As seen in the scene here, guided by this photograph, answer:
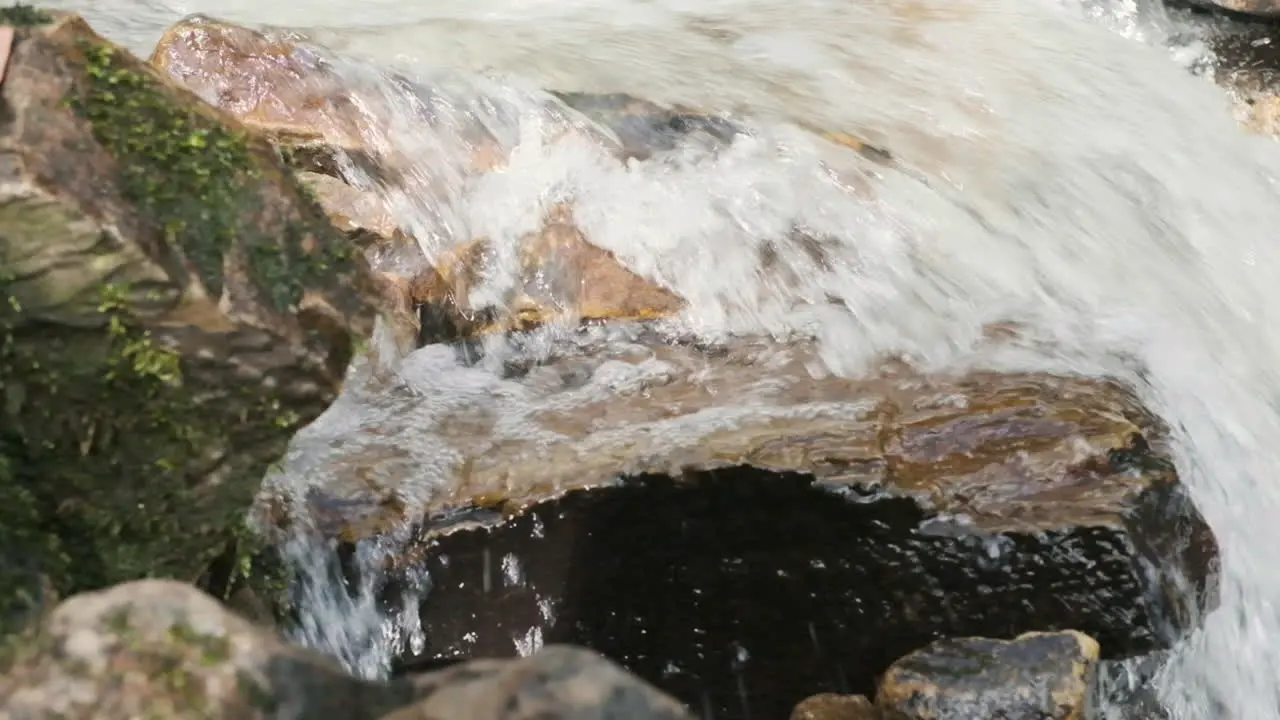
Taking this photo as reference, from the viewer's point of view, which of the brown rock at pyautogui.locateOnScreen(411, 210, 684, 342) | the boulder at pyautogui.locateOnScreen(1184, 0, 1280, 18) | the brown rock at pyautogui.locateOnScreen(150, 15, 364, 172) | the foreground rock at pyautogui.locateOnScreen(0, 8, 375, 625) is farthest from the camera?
the boulder at pyautogui.locateOnScreen(1184, 0, 1280, 18)

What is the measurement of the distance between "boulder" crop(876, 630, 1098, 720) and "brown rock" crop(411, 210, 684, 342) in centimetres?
152

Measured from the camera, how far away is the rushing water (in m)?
3.55

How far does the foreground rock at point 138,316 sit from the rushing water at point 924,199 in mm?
985

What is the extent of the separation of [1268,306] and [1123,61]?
6.01 ft

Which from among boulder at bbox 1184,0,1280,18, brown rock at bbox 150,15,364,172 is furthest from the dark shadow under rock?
boulder at bbox 1184,0,1280,18

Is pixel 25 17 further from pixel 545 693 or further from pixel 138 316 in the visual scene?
pixel 545 693

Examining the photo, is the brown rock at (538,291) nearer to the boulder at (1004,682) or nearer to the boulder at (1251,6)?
the boulder at (1004,682)

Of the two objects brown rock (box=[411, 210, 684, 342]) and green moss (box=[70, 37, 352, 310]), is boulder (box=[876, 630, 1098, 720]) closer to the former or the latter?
brown rock (box=[411, 210, 684, 342])

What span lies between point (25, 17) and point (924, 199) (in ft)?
10.7

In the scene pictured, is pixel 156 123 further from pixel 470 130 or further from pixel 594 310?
pixel 470 130

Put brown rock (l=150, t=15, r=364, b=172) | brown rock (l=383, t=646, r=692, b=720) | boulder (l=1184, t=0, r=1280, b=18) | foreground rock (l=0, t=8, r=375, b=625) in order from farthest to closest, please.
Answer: boulder (l=1184, t=0, r=1280, b=18)
brown rock (l=150, t=15, r=364, b=172)
foreground rock (l=0, t=8, r=375, b=625)
brown rock (l=383, t=646, r=692, b=720)

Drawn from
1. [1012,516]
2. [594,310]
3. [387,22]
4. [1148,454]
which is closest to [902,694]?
[1012,516]

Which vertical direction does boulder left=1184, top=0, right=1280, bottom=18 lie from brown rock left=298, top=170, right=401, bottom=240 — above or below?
above

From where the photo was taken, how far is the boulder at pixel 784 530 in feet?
9.64
